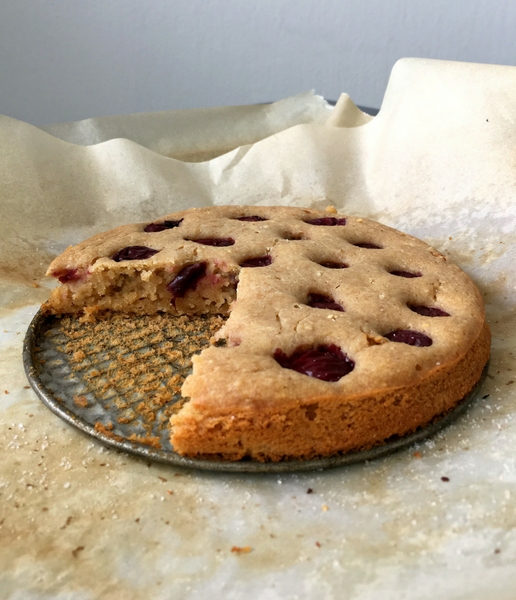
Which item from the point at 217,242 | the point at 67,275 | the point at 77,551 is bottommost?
the point at 77,551

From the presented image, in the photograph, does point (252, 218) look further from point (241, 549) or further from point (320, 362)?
point (241, 549)

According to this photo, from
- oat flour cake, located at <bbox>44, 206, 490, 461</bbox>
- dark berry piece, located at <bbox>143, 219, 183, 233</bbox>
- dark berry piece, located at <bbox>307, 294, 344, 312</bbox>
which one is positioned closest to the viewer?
oat flour cake, located at <bbox>44, 206, 490, 461</bbox>

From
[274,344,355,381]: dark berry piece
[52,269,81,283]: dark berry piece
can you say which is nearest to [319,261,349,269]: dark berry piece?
[274,344,355,381]: dark berry piece

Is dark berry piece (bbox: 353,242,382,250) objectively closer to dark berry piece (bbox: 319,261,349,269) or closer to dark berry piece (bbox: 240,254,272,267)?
dark berry piece (bbox: 319,261,349,269)

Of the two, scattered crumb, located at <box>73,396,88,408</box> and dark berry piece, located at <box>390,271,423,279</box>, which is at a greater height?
dark berry piece, located at <box>390,271,423,279</box>

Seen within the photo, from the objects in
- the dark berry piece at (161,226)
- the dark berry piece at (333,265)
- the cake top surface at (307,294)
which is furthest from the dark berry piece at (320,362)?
the dark berry piece at (161,226)

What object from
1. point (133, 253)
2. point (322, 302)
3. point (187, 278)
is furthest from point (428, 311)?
point (133, 253)

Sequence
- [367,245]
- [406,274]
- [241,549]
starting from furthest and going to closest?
[367,245], [406,274], [241,549]
